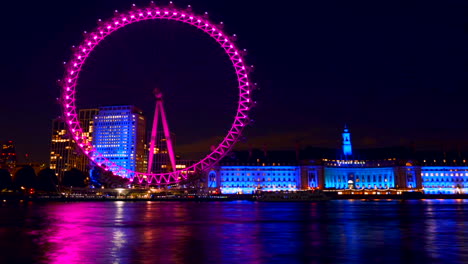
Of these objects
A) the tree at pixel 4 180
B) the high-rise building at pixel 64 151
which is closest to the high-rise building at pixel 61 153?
the high-rise building at pixel 64 151

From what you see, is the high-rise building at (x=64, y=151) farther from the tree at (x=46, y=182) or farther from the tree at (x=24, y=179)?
the tree at (x=24, y=179)

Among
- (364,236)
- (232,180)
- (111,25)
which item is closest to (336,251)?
(364,236)

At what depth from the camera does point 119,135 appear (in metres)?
180

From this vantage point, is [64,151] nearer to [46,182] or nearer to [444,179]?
[46,182]

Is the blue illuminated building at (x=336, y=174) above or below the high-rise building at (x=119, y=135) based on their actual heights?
below

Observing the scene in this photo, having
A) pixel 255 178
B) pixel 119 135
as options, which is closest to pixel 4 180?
pixel 255 178

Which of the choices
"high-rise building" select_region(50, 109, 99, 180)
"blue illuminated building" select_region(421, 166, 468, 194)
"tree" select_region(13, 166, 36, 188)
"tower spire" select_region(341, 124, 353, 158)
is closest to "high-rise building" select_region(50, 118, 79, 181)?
"high-rise building" select_region(50, 109, 99, 180)

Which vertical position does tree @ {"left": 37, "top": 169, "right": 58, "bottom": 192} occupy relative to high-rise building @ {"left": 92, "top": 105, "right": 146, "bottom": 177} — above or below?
below

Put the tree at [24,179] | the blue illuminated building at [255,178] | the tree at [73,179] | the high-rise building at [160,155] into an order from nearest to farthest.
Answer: the tree at [24,179], the tree at [73,179], the blue illuminated building at [255,178], the high-rise building at [160,155]

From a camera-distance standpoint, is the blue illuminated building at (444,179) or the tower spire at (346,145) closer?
the blue illuminated building at (444,179)

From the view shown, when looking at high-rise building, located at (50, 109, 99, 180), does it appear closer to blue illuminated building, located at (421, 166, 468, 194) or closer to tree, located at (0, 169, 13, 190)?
tree, located at (0, 169, 13, 190)

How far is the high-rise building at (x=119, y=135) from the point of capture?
17975 centimetres

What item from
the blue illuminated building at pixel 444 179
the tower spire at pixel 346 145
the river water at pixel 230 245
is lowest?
the river water at pixel 230 245

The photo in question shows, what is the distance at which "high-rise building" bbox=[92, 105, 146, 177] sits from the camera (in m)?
180
